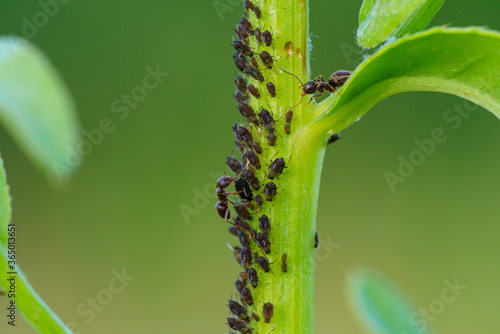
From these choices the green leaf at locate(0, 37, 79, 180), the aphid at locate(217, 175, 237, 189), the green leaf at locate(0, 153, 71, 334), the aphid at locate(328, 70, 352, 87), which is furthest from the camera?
the aphid at locate(217, 175, 237, 189)

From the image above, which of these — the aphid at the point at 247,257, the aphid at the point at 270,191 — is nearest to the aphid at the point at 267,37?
the aphid at the point at 270,191

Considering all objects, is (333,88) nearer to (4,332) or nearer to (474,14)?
(474,14)

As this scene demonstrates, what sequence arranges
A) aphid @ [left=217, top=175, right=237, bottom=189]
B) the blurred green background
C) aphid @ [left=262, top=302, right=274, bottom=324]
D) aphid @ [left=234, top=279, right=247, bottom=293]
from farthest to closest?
the blurred green background, aphid @ [left=217, top=175, right=237, bottom=189], aphid @ [left=234, top=279, right=247, bottom=293], aphid @ [left=262, top=302, right=274, bottom=324]

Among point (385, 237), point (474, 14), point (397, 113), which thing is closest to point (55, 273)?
point (385, 237)

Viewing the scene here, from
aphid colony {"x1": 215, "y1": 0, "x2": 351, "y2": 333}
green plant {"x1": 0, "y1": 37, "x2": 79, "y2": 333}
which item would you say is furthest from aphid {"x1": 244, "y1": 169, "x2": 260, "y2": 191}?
green plant {"x1": 0, "y1": 37, "x2": 79, "y2": 333}

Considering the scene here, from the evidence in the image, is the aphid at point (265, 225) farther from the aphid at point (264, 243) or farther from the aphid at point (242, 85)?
the aphid at point (242, 85)

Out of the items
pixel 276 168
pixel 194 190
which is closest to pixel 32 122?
pixel 276 168

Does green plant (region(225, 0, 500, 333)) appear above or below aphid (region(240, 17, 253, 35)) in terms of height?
below

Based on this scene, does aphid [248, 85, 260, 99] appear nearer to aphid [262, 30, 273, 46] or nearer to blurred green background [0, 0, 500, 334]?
aphid [262, 30, 273, 46]
